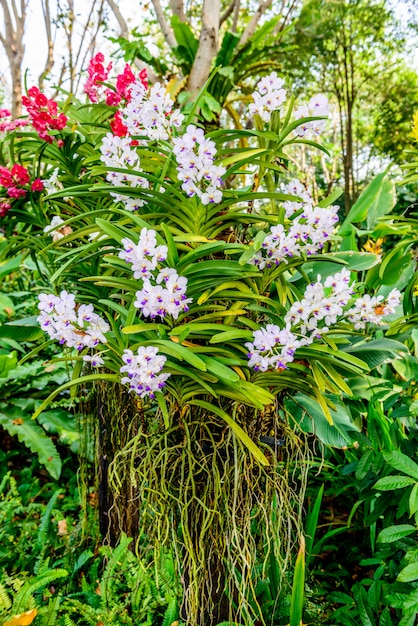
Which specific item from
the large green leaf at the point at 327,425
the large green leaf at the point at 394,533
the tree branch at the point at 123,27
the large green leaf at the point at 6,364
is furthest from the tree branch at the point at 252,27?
the large green leaf at the point at 394,533

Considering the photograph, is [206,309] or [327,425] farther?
[327,425]

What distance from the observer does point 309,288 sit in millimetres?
946

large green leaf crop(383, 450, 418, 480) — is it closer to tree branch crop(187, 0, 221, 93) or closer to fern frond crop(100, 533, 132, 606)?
fern frond crop(100, 533, 132, 606)

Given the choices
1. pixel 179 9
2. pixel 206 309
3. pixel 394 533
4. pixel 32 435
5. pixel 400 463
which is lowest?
pixel 32 435

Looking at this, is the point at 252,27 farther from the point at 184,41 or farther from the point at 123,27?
the point at 123,27

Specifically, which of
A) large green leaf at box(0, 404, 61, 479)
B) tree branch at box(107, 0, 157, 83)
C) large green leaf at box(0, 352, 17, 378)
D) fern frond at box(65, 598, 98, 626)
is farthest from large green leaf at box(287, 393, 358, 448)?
tree branch at box(107, 0, 157, 83)

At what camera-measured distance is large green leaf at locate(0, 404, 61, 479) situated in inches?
79.6

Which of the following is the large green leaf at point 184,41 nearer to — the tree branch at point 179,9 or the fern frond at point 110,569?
the tree branch at point 179,9

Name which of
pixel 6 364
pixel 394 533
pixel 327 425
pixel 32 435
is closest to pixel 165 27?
pixel 6 364

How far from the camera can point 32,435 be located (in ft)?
6.90

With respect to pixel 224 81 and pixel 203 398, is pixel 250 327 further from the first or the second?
pixel 224 81

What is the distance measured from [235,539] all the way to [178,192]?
0.74 meters

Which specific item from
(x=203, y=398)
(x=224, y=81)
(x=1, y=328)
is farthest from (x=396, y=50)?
(x=203, y=398)

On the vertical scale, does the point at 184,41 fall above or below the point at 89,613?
above
